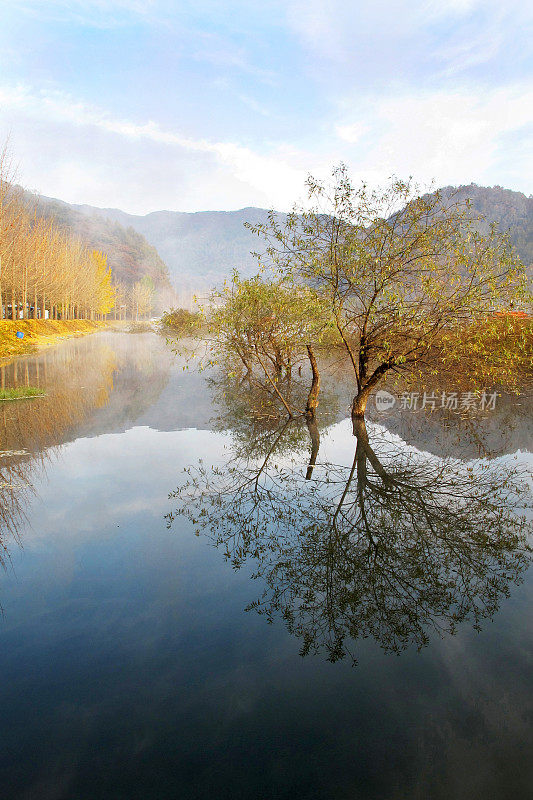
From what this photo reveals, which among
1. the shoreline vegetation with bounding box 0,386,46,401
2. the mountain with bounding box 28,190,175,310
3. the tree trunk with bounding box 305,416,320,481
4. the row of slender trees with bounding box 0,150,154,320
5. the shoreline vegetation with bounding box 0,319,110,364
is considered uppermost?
the mountain with bounding box 28,190,175,310

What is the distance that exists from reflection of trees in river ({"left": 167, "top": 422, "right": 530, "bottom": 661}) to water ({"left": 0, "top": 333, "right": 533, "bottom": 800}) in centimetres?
4

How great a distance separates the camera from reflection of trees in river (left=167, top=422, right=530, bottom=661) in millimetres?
5219

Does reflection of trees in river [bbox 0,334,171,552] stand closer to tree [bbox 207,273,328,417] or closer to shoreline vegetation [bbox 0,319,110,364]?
tree [bbox 207,273,328,417]

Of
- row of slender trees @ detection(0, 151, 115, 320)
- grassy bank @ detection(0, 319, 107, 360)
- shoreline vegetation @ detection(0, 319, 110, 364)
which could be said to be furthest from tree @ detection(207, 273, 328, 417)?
row of slender trees @ detection(0, 151, 115, 320)

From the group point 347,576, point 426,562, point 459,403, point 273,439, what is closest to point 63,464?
point 273,439

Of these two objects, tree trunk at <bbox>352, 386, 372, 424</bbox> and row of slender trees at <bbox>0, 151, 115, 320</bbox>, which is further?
row of slender trees at <bbox>0, 151, 115, 320</bbox>

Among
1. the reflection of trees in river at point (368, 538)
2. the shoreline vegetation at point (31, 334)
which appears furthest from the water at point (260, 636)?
the shoreline vegetation at point (31, 334)

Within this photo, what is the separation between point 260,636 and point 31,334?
166 ft

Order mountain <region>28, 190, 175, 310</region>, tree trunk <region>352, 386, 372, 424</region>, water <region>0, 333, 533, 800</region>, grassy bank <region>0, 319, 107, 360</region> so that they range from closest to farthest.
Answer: water <region>0, 333, 533, 800</region>
tree trunk <region>352, 386, 372, 424</region>
grassy bank <region>0, 319, 107, 360</region>
mountain <region>28, 190, 175, 310</region>

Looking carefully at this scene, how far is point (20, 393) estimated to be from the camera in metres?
18.2

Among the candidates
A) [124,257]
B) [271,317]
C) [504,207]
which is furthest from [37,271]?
[504,207]

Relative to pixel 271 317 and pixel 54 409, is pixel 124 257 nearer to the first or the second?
pixel 54 409

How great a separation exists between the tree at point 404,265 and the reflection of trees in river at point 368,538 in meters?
4.40

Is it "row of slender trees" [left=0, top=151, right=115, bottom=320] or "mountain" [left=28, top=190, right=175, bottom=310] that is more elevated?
"mountain" [left=28, top=190, right=175, bottom=310]
